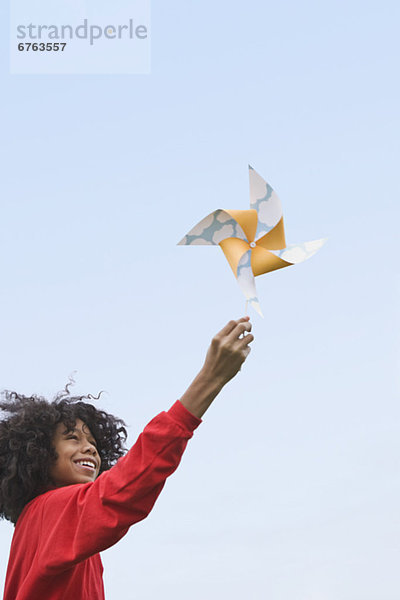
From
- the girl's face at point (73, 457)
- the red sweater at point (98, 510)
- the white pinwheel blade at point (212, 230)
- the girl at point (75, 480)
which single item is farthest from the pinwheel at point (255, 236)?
the red sweater at point (98, 510)

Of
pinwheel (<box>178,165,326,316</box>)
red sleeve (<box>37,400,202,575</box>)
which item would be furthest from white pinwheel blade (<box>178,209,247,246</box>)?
red sleeve (<box>37,400,202,575</box>)

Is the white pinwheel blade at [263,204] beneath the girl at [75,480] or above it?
above

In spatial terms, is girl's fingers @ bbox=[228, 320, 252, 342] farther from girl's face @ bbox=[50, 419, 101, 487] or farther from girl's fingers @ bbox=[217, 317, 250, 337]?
girl's face @ bbox=[50, 419, 101, 487]

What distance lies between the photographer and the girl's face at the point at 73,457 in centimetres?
409

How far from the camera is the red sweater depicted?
126 inches

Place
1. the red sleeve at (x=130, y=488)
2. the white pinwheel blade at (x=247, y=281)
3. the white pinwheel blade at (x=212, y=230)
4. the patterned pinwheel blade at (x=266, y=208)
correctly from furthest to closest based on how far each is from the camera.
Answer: the patterned pinwheel blade at (x=266, y=208) → the white pinwheel blade at (x=212, y=230) → the white pinwheel blade at (x=247, y=281) → the red sleeve at (x=130, y=488)

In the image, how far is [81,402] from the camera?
4.54 meters

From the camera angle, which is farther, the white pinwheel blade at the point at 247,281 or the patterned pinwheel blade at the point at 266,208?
the patterned pinwheel blade at the point at 266,208

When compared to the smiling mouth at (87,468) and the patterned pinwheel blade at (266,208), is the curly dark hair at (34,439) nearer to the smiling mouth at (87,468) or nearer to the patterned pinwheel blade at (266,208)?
the smiling mouth at (87,468)

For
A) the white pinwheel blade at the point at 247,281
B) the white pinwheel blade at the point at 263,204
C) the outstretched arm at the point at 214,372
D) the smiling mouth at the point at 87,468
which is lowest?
the smiling mouth at the point at 87,468

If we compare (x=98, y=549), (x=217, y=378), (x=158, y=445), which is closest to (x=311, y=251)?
(x=217, y=378)

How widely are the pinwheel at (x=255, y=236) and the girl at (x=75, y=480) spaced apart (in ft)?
3.40

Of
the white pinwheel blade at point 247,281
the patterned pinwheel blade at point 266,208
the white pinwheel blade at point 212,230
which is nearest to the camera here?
the white pinwheel blade at point 247,281

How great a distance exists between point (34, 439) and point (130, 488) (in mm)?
1174
